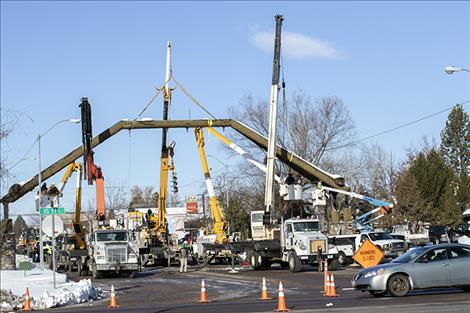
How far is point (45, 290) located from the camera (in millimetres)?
27906

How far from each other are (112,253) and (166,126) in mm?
13495

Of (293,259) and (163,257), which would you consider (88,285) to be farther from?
(163,257)

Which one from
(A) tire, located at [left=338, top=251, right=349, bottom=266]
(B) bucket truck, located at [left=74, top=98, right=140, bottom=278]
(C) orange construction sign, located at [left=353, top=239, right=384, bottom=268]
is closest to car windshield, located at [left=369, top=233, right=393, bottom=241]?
(A) tire, located at [left=338, top=251, right=349, bottom=266]

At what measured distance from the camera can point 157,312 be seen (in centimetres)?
2183

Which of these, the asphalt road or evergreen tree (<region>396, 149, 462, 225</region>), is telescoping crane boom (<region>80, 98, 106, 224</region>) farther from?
evergreen tree (<region>396, 149, 462, 225</region>)

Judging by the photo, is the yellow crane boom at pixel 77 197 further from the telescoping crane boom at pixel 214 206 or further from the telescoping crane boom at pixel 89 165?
the telescoping crane boom at pixel 214 206

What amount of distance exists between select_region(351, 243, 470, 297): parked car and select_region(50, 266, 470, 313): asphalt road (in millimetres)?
337

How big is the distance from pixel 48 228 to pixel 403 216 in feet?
133

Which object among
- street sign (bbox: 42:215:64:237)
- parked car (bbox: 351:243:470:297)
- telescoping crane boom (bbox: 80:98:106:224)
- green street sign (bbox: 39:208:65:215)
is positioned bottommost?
parked car (bbox: 351:243:470:297)

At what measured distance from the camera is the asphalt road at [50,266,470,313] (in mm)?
19953

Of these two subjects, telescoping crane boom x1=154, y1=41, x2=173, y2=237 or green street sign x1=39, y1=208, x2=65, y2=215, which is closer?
green street sign x1=39, y1=208, x2=65, y2=215

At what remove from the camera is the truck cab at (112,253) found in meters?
43.9

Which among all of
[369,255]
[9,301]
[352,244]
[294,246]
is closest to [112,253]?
[294,246]

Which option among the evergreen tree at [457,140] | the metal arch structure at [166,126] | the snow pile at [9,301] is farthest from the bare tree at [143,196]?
the snow pile at [9,301]
